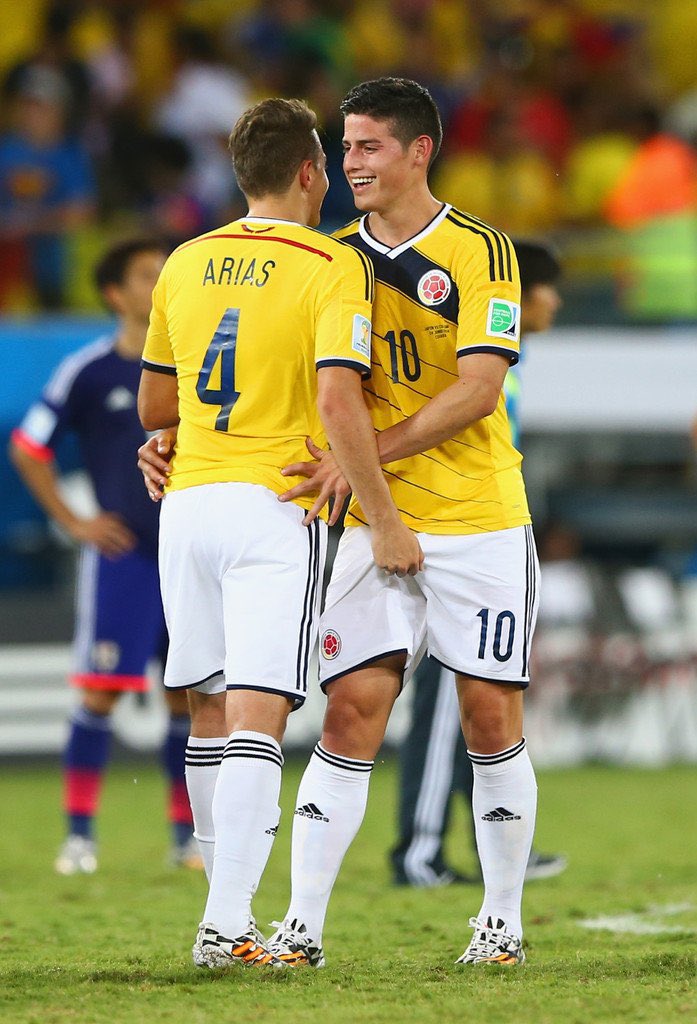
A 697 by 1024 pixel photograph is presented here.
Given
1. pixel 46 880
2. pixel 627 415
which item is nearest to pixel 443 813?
pixel 46 880

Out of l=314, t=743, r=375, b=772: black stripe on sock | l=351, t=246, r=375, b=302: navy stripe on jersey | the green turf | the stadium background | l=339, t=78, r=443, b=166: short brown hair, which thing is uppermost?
the stadium background

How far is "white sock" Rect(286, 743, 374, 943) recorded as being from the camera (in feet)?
12.6

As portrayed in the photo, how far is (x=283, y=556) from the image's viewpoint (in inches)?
151

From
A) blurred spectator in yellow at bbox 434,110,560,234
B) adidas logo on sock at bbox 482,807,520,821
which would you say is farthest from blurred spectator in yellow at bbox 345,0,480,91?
adidas logo on sock at bbox 482,807,520,821

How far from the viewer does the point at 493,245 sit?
3.95 metres

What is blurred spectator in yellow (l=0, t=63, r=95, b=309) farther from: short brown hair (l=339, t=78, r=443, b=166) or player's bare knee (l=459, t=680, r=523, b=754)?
player's bare knee (l=459, t=680, r=523, b=754)

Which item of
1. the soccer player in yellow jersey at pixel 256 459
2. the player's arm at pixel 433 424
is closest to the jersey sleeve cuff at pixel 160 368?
the soccer player in yellow jersey at pixel 256 459

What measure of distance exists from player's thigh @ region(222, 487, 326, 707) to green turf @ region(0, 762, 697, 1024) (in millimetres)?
697

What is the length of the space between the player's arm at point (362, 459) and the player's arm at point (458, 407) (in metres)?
0.10

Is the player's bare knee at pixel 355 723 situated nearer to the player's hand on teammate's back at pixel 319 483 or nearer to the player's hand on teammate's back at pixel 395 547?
the player's hand on teammate's back at pixel 395 547

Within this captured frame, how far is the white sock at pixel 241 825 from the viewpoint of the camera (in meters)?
3.68

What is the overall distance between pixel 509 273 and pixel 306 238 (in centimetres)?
51

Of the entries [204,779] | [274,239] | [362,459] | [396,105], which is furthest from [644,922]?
[396,105]

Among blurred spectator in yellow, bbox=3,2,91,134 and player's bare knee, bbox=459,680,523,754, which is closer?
player's bare knee, bbox=459,680,523,754
